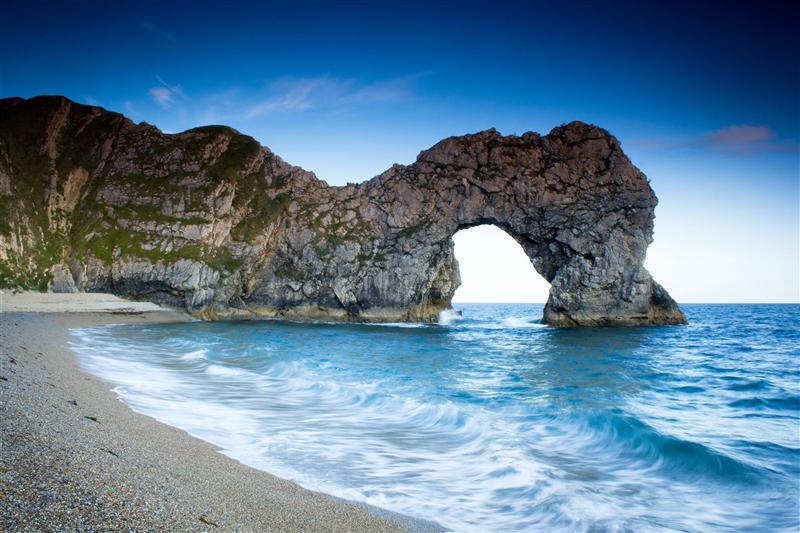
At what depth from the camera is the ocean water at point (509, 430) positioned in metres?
6.00

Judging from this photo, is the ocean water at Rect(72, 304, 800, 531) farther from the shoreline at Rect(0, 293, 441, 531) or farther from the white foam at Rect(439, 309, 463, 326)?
the white foam at Rect(439, 309, 463, 326)

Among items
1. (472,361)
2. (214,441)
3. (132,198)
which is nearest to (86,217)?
(132,198)

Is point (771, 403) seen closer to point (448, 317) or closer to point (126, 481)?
point (126, 481)

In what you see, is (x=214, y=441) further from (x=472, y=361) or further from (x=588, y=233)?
(x=588, y=233)

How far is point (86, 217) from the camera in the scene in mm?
49312

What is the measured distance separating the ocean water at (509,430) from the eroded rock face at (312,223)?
88.8ft

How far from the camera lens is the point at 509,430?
941cm

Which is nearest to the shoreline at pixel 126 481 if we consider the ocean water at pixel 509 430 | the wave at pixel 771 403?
the ocean water at pixel 509 430

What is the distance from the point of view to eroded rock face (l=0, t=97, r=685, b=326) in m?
44.1

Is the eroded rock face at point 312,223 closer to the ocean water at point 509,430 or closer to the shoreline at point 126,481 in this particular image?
the ocean water at point 509,430

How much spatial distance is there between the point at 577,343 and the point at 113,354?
24.7m

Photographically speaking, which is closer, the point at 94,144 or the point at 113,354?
the point at 113,354

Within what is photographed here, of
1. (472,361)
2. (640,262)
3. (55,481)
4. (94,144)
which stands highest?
(94,144)

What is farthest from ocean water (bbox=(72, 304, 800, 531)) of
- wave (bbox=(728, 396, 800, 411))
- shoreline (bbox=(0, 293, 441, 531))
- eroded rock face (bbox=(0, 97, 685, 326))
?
eroded rock face (bbox=(0, 97, 685, 326))
